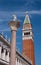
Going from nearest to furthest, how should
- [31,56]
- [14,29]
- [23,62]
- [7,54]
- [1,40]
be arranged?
[14,29] → [1,40] → [7,54] → [23,62] → [31,56]

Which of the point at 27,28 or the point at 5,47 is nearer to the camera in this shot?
the point at 5,47

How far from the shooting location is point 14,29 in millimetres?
21047

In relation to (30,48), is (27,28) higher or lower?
higher

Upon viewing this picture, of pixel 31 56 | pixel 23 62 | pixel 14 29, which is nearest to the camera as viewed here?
pixel 14 29

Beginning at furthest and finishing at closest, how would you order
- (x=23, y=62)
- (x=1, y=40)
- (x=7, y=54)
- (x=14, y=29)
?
(x=23, y=62) < (x=7, y=54) < (x=1, y=40) < (x=14, y=29)

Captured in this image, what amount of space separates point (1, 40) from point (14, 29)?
15481mm

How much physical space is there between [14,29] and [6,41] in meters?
17.0

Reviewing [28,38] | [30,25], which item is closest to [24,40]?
[28,38]

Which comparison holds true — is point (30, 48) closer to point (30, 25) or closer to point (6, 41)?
point (30, 25)

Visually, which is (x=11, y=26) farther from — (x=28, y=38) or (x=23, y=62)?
(x=28, y=38)

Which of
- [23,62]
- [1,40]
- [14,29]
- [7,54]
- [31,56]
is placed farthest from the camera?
[31,56]

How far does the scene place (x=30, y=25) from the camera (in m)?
66.9

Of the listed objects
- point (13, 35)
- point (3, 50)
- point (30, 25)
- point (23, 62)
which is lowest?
point (23, 62)

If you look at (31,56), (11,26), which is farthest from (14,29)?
(31,56)
